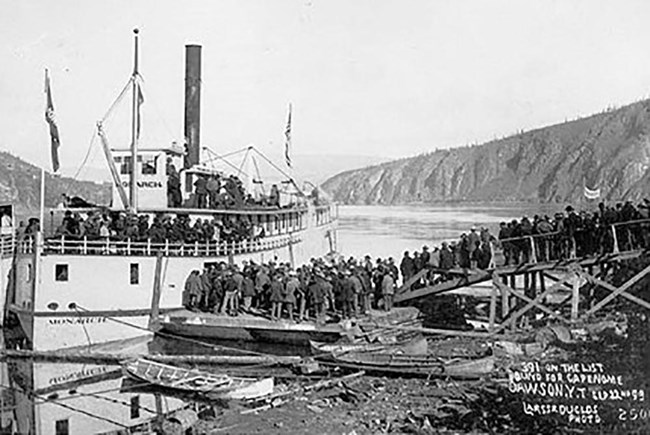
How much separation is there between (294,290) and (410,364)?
16.5 feet

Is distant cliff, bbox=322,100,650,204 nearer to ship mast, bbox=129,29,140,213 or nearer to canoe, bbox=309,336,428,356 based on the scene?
ship mast, bbox=129,29,140,213

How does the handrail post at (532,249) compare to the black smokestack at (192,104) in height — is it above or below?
below

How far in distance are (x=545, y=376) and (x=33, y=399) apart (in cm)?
1125

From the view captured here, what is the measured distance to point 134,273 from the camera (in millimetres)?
23750

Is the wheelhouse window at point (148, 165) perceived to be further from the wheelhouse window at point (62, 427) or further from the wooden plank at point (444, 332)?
the wheelhouse window at point (62, 427)

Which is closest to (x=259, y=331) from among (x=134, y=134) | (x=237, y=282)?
(x=237, y=282)

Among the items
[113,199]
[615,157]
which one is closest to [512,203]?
[615,157]

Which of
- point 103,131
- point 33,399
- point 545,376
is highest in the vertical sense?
point 103,131

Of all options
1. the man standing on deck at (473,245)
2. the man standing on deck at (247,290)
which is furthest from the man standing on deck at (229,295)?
the man standing on deck at (473,245)

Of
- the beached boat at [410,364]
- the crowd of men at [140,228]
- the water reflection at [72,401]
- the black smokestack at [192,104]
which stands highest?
the black smokestack at [192,104]

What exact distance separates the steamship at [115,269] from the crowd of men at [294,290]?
3.35 ft

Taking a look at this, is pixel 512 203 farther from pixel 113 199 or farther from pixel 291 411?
pixel 291 411

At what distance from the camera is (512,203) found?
378ft

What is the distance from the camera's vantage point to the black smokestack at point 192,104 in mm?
32312
